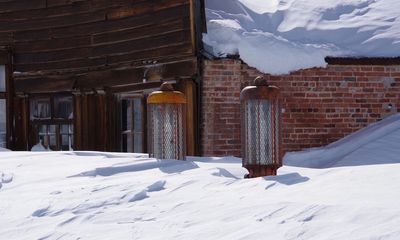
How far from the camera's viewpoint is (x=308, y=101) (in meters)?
9.83

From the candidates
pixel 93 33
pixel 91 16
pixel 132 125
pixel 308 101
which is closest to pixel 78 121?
pixel 132 125

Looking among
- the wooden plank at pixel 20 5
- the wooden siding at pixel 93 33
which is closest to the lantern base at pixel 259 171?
the wooden siding at pixel 93 33

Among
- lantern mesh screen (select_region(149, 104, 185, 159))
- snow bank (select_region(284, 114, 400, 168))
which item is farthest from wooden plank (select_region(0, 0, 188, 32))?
lantern mesh screen (select_region(149, 104, 185, 159))

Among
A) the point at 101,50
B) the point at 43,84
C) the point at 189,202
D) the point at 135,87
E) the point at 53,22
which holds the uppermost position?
the point at 53,22

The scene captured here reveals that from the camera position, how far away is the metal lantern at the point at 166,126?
6148 mm

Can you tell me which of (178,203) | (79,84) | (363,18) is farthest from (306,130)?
(178,203)

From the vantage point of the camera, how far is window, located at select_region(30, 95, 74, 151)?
1130cm

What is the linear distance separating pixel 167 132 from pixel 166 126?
6 cm

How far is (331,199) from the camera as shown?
142 inches

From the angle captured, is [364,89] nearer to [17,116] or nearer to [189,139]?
[189,139]

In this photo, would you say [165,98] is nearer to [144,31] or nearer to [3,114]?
[144,31]

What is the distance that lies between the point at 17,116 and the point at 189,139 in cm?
366

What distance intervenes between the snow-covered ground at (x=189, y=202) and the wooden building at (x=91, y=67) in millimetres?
4510

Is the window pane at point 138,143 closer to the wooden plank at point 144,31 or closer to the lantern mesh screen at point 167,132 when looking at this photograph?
the wooden plank at point 144,31
